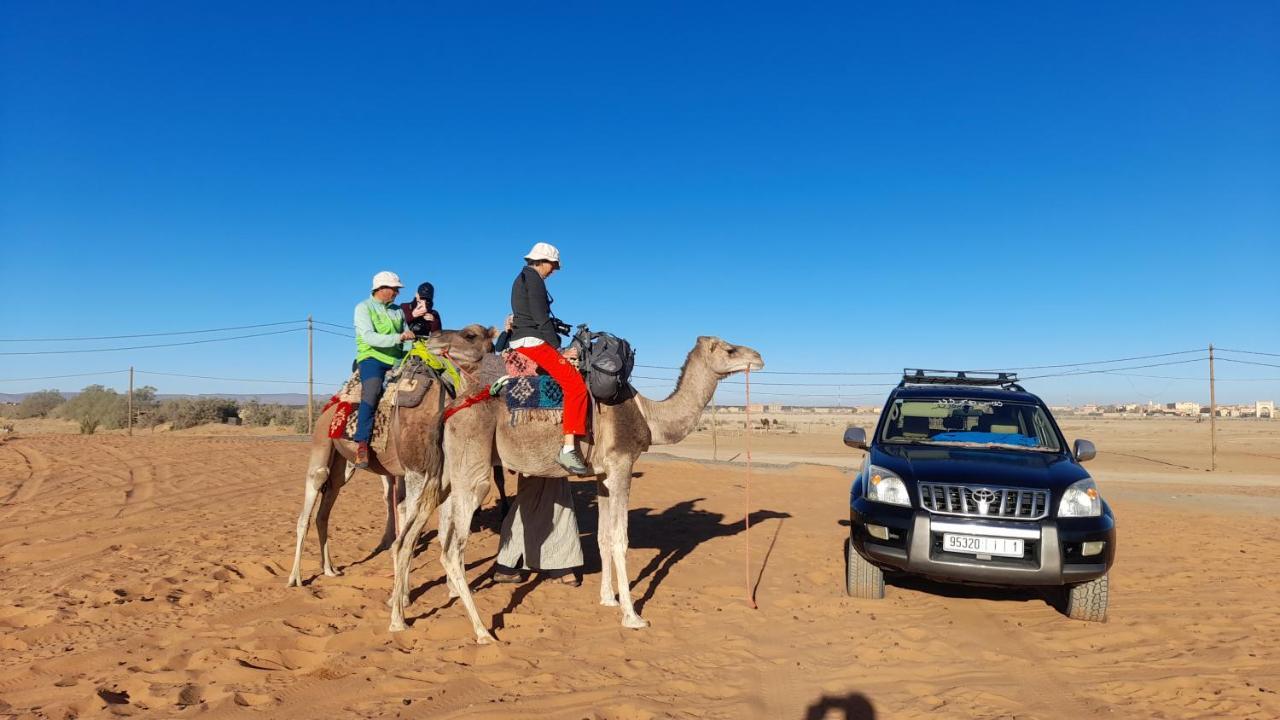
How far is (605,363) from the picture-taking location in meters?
6.95

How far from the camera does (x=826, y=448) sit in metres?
37.6

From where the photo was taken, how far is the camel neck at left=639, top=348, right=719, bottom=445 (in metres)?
7.66

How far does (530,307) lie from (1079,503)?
5379mm

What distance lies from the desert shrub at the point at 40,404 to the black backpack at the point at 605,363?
59696 mm

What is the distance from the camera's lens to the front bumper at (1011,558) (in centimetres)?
647

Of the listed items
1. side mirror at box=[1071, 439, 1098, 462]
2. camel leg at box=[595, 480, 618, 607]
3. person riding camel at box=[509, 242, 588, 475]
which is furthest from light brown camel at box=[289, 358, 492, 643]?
side mirror at box=[1071, 439, 1098, 462]

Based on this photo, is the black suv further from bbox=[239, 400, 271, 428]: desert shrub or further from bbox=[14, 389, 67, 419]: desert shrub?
bbox=[14, 389, 67, 419]: desert shrub

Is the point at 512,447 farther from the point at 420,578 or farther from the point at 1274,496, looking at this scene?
the point at 1274,496

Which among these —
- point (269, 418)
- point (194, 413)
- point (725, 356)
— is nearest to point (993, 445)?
point (725, 356)

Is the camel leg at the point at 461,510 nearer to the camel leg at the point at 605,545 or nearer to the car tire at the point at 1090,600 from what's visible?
the camel leg at the point at 605,545

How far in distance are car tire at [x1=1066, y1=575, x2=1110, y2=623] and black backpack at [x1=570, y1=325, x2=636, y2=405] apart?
4649 millimetres

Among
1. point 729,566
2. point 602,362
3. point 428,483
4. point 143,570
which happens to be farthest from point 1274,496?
point 143,570

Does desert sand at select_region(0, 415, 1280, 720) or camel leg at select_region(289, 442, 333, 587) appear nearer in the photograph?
desert sand at select_region(0, 415, 1280, 720)

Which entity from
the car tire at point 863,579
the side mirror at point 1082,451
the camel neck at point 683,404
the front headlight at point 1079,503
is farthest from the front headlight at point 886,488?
the side mirror at point 1082,451
